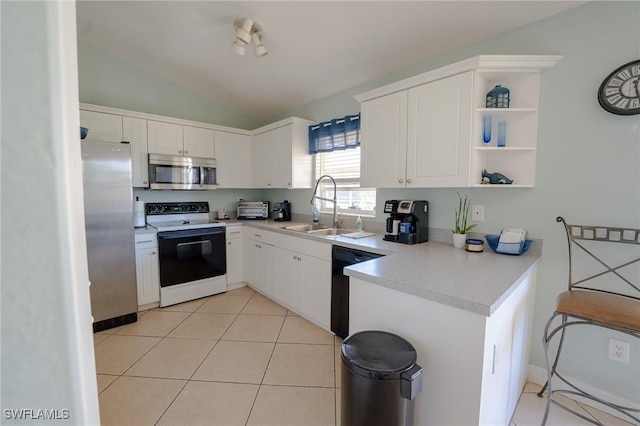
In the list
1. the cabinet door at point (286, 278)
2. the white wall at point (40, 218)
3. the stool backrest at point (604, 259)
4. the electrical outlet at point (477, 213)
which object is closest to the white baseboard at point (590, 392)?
the stool backrest at point (604, 259)

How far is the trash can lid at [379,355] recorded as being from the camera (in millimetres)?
1078

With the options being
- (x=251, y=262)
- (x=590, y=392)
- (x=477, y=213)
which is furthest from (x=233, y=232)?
(x=590, y=392)

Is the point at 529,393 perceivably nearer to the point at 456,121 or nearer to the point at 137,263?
the point at 456,121

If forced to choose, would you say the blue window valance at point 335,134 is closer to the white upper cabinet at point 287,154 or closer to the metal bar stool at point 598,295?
the white upper cabinet at point 287,154

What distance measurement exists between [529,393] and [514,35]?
97.6 inches

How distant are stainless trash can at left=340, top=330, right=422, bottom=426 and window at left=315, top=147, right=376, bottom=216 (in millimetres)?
1874

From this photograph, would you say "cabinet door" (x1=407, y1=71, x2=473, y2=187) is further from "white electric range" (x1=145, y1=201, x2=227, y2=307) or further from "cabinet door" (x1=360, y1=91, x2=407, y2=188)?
"white electric range" (x1=145, y1=201, x2=227, y2=307)

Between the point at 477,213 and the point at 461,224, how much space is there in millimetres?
148

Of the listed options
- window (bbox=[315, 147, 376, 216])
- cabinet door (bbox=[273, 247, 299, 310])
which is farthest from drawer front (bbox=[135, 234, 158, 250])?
window (bbox=[315, 147, 376, 216])

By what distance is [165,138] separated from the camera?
3.35m

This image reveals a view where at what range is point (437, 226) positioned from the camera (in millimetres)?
2428

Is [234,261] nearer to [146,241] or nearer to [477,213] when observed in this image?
[146,241]

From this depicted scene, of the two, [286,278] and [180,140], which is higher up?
[180,140]

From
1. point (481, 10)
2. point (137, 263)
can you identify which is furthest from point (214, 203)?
point (481, 10)
